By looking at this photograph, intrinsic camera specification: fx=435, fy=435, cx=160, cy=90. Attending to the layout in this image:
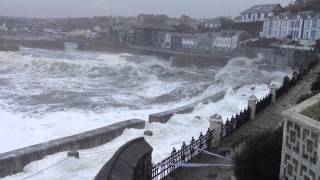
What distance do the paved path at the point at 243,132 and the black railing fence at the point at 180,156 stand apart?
0.61 ft

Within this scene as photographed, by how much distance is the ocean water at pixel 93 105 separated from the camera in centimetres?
1478

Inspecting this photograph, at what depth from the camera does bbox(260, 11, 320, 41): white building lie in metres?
61.8

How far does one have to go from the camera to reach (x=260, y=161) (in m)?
8.16

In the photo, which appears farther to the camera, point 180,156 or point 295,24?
point 295,24

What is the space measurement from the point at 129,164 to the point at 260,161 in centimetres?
336

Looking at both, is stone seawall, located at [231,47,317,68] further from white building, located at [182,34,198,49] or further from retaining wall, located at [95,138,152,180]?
retaining wall, located at [95,138,152,180]

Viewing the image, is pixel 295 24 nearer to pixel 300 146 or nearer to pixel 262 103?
pixel 262 103

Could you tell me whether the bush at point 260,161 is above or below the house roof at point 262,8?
below

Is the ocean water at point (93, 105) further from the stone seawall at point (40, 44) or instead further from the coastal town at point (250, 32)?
the stone seawall at point (40, 44)

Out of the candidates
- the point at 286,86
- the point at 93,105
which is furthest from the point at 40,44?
the point at 286,86

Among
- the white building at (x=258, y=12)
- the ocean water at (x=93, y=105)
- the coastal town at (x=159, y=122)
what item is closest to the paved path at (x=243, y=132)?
the coastal town at (x=159, y=122)

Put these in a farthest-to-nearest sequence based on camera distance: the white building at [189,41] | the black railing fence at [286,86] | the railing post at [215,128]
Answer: the white building at [189,41]
the black railing fence at [286,86]
the railing post at [215,128]

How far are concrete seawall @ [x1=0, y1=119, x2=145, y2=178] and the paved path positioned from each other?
4.48m

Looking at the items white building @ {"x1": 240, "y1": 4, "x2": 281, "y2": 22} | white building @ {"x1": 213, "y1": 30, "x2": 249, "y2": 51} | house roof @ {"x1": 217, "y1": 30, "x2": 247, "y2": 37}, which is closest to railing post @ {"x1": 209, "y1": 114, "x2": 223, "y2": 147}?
white building @ {"x1": 213, "y1": 30, "x2": 249, "y2": 51}
